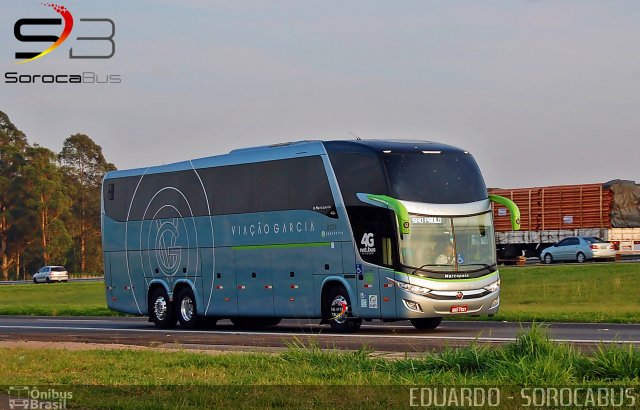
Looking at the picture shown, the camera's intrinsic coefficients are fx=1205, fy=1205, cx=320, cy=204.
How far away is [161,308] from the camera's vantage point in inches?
1193

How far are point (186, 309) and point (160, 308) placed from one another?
946mm

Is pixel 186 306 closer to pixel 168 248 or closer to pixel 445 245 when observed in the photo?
pixel 168 248

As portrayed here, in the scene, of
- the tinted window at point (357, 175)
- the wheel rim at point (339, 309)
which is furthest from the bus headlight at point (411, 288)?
the tinted window at point (357, 175)

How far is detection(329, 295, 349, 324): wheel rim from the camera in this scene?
82.4 ft

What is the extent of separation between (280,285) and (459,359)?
1354 centimetres

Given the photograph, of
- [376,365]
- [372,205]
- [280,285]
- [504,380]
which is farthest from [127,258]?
[504,380]

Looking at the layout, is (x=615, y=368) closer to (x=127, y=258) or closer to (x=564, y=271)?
(x=127, y=258)

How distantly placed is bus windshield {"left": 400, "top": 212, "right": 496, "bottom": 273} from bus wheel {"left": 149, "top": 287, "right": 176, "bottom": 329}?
818 centimetres

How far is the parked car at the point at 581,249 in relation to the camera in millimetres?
55656

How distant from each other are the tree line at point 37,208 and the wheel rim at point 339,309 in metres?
80.2

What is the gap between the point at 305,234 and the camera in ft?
85.1

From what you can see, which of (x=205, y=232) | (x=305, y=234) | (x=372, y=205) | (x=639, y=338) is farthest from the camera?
(x=205, y=232)

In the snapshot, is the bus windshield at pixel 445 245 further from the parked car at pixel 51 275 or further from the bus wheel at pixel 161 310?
the parked car at pixel 51 275

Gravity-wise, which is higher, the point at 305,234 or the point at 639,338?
the point at 305,234
